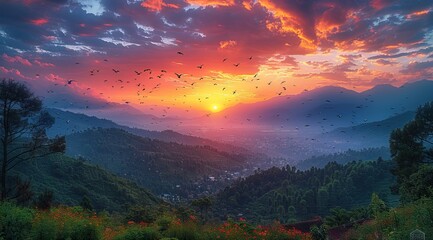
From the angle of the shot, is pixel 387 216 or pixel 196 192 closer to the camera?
pixel 387 216

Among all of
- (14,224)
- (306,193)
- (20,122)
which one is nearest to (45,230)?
(14,224)

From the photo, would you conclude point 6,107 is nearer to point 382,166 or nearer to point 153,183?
point 382,166

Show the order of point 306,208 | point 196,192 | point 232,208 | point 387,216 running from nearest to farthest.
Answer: point 387,216 < point 306,208 < point 232,208 < point 196,192

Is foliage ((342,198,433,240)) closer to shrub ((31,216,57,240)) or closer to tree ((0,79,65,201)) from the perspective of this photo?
shrub ((31,216,57,240))

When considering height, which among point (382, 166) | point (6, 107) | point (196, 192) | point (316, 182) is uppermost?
point (6, 107)

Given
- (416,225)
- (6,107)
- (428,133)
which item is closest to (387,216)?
(416,225)

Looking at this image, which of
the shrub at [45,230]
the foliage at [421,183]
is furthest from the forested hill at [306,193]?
the shrub at [45,230]
